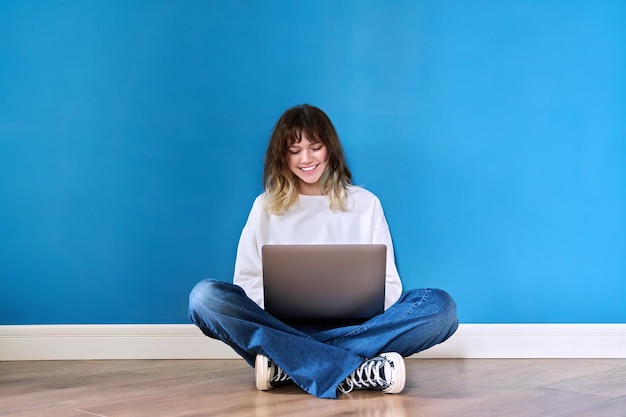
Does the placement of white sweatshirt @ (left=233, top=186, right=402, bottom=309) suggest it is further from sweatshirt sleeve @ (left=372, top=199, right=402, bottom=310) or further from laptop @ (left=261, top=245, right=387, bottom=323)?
laptop @ (left=261, top=245, right=387, bottom=323)

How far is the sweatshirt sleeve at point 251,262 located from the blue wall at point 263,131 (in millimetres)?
225

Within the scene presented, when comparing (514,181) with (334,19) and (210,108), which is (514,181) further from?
(210,108)

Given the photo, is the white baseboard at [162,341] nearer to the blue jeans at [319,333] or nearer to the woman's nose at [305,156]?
the blue jeans at [319,333]

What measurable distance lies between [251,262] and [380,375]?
2.18ft

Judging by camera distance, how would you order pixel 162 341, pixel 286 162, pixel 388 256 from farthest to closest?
pixel 162 341
pixel 286 162
pixel 388 256

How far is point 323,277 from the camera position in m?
2.16

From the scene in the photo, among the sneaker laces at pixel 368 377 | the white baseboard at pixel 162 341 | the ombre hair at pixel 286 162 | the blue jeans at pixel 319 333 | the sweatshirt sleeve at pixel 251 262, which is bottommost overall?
the white baseboard at pixel 162 341

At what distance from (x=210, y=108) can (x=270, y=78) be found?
25cm

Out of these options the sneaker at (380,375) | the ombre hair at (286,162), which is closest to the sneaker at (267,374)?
the sneaker at (380,375)

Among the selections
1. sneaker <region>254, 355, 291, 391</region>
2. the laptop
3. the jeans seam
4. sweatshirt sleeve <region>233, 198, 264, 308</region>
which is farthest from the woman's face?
sneaker <region>254, 355, 291, 391</region>

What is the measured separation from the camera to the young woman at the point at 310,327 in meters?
2.06

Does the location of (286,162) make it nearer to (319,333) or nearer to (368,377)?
(319,333)

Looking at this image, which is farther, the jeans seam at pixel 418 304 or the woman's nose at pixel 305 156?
the woman's nose at pixel 305 156

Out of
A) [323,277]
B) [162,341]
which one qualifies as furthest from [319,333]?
[162,341]
